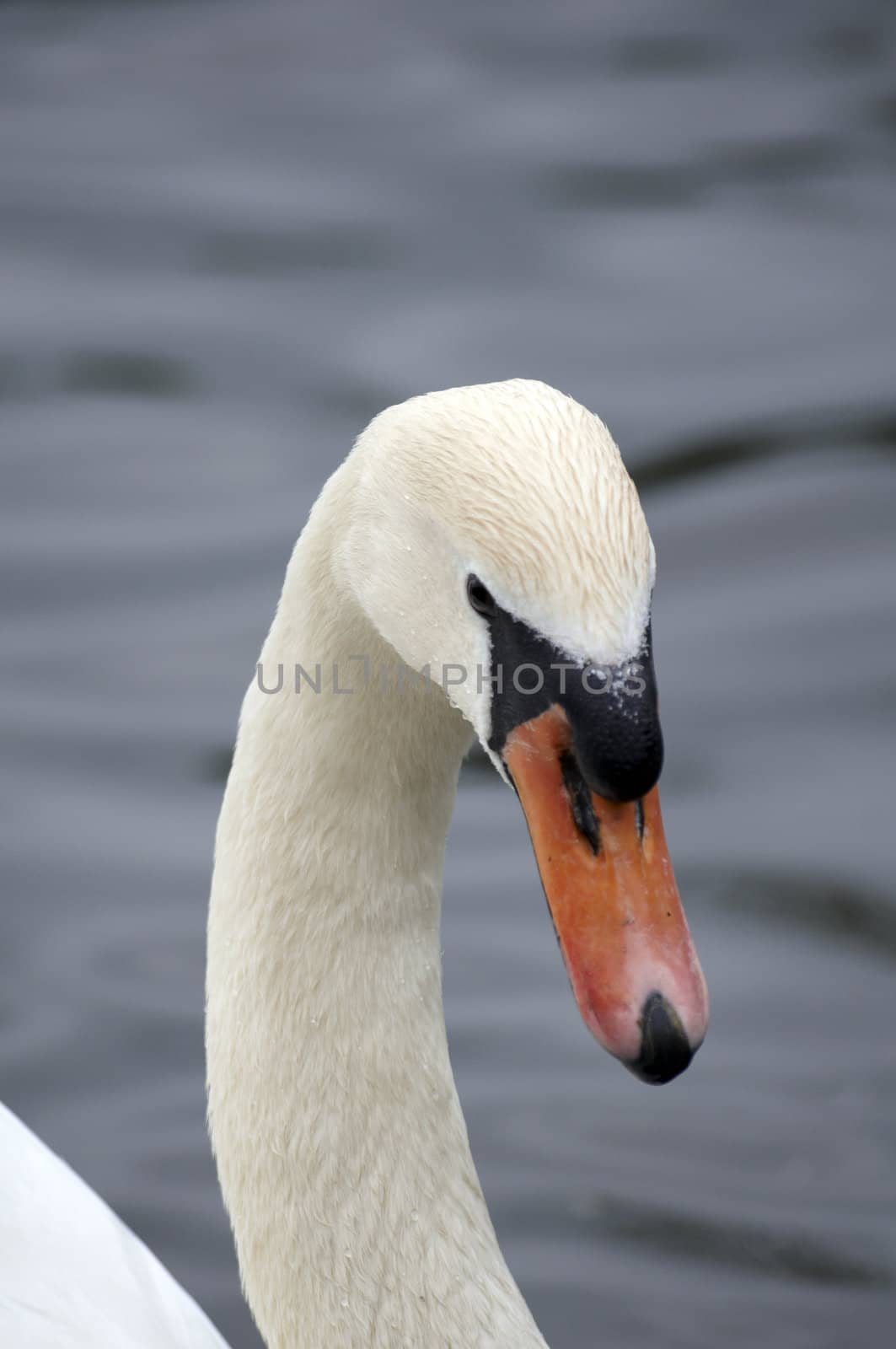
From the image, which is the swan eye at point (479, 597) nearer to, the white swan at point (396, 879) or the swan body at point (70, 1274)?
the white swan at point (396, 879)

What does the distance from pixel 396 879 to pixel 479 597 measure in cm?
48

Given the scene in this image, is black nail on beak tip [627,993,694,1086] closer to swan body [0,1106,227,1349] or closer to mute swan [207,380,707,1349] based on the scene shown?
mute swan [207,380,707,1349]

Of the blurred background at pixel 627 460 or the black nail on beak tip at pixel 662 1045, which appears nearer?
the black nail on beak tip at pixel 662 1045

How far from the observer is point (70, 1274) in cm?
238

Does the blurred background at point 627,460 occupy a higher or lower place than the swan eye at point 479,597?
lower

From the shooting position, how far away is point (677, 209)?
18.8 ft

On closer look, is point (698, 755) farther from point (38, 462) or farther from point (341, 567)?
point (341, 567)

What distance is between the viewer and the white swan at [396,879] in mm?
1694

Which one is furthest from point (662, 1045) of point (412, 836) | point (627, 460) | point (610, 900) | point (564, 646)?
point (627, 460)

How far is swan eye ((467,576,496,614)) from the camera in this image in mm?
1736

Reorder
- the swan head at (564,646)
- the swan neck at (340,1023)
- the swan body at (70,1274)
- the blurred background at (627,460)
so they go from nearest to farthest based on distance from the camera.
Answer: the swan head at (564,646) → the swan neck at (340,1023) → the swan body at (70,1274) → the blurred background at (627,460)

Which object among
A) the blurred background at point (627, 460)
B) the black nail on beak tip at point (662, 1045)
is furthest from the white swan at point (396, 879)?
the blurred background at point (627, 460)

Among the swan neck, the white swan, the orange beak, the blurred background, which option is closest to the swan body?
the white swan

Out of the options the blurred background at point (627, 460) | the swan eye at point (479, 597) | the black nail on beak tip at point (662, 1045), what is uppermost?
the swan eye at point (479, 597)
